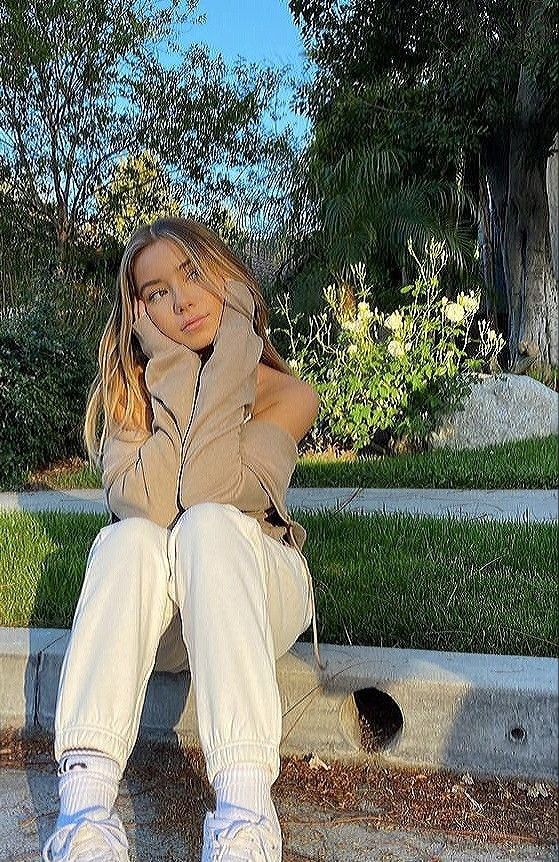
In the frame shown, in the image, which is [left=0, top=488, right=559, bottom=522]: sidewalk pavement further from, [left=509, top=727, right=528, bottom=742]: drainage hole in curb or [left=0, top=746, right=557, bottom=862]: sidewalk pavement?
[left=0, top=746, right=557, bottom=862]: sidewalk pavement

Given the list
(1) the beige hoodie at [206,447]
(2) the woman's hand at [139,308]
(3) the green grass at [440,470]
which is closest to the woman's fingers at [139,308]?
(2) the woman's hand at [139,308]

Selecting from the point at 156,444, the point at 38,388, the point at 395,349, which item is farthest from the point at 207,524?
the point at 38,388

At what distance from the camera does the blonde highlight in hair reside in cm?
188

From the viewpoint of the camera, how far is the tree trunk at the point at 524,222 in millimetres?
3211

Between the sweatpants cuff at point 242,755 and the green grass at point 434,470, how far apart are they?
252 cm

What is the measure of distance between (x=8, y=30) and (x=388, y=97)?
70.5 inches

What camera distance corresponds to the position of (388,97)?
3.77 metres

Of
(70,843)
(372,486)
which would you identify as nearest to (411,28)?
(372,486)

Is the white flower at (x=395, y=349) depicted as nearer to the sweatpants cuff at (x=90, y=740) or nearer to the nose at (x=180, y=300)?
the nose at (x=180, y=300)

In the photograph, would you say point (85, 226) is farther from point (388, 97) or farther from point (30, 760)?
point (30, 760)

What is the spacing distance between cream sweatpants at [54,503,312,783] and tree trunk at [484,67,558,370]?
190 centimetres

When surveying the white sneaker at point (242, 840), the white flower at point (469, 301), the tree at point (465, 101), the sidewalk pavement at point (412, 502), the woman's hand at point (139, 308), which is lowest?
the sidewalk pavement at point (412, 502)

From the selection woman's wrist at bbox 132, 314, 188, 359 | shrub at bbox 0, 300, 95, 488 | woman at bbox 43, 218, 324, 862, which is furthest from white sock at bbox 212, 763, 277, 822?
shrub at bbox 0, 300, 95, 488

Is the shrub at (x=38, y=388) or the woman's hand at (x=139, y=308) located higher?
the woman's hand at (x=139, y=308)
